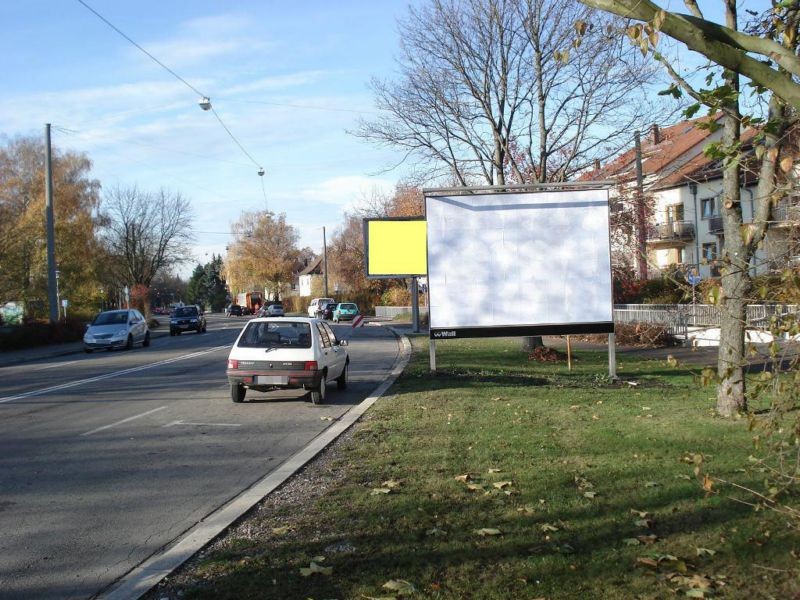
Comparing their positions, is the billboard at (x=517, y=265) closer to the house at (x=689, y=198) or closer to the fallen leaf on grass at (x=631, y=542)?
the house at (x=689, y=198)

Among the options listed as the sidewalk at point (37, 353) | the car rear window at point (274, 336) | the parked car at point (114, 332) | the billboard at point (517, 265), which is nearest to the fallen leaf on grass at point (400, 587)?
the car rear window at point (274, 336)

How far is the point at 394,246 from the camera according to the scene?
1032 inches

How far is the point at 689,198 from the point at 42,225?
109 feet

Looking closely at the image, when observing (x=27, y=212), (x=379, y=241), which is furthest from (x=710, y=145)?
(x=27, y=212)

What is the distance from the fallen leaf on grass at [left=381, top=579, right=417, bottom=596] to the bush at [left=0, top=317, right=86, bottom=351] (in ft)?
106

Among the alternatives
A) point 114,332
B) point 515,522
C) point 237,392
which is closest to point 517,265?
point 237,392

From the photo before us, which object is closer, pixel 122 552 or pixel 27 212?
pixel 122 552

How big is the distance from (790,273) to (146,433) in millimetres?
8883

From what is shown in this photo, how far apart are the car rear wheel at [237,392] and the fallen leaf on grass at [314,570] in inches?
343

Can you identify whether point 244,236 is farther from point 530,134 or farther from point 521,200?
point 521,200

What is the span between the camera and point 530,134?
22359mm

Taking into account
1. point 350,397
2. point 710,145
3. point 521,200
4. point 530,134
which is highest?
point 530,134

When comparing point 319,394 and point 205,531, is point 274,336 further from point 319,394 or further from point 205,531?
point 205,531

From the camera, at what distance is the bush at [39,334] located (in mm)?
32688
